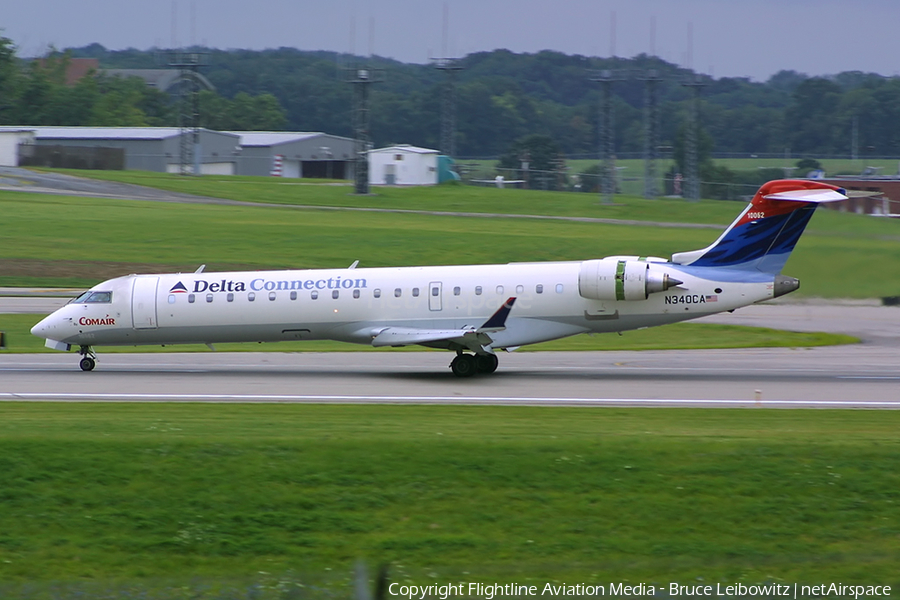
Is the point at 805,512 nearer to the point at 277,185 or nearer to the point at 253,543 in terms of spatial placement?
the point at 253,543

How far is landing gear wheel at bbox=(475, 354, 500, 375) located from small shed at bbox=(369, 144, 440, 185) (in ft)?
214

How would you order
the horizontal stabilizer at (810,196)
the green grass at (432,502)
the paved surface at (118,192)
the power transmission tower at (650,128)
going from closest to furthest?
the green grass at (432,502)
the horizontal stabilizer at (810,196)
the paved surface at (118,192)
the power transmission tower at (650,128)

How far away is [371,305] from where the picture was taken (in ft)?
86.7

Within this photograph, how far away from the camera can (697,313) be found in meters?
25.5

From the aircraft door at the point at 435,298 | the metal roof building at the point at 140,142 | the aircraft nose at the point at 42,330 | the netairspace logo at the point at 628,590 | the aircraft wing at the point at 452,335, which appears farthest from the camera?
the metal roof building at the point at 140,142

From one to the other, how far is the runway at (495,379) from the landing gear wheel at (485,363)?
34cm

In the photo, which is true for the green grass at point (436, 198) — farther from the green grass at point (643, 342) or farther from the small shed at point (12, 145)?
the green grass at point (643, 342)

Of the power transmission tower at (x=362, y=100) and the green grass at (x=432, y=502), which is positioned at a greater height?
the power transmission tower at (x=362, y=100)

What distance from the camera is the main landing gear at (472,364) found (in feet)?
85.6

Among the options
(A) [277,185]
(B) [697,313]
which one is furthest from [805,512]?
(A) [277,185]

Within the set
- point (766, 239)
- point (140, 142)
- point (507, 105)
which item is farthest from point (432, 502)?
point (507, 105)

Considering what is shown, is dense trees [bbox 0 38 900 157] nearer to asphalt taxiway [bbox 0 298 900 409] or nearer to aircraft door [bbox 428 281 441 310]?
asphalt taxiway [bbox 0 298 900 409]

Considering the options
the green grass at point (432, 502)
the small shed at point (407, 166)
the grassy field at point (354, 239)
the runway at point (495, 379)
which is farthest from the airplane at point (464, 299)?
the small shed at point (407, 166)

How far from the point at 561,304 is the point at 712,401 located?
16.2 ft
